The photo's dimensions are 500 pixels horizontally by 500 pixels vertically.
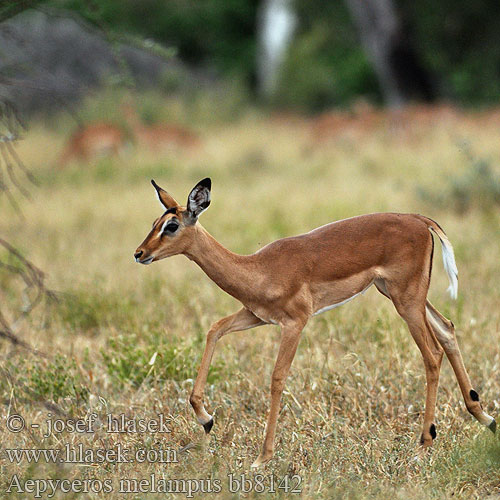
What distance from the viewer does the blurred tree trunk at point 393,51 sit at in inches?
654

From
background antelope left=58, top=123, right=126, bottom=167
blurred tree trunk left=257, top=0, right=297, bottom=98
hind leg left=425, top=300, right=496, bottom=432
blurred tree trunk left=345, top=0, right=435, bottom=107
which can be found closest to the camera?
hind leg left=425, top=300, right=496, bottom=432

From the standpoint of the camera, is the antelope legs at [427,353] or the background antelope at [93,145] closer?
the antelope legs at [427,353]

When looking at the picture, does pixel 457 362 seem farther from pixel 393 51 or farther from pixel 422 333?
pixel 393 51

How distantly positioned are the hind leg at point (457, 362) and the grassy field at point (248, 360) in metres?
0.08

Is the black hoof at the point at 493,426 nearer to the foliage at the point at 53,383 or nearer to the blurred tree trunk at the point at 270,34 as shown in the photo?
the foliage at the point at 53,383

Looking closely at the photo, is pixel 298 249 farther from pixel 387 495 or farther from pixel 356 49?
pixel 356 49

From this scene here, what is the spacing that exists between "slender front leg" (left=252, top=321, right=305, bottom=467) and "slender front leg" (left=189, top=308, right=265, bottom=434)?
147mm

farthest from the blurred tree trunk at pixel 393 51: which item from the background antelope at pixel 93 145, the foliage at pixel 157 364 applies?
the foliage at pixel 157 364

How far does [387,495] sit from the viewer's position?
122 inches

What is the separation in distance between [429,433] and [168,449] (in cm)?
102

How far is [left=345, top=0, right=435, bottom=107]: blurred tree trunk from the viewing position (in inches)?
654

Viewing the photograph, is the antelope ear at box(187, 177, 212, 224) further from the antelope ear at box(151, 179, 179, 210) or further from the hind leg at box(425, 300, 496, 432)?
the hind leg at box(425, 300, 496, 432)

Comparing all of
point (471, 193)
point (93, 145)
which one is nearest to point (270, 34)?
point (93, 145)

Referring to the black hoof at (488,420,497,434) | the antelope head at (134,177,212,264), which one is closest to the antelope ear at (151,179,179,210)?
the antelope head at (134,177,212,264)
